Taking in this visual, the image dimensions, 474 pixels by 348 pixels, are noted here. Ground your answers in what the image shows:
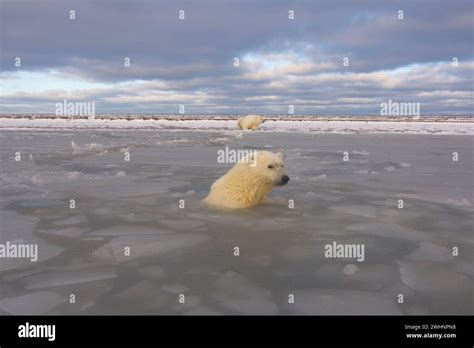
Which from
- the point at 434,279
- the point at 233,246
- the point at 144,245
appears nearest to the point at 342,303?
the point at 434,279

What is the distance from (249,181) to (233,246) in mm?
2237

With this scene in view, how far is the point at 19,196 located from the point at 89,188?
128 centimetres

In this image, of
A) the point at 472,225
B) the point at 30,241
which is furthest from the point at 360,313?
the point at 30,241

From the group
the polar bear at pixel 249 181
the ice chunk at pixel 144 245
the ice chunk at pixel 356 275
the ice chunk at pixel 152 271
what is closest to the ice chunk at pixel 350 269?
the ice chunk at pixel 356 275

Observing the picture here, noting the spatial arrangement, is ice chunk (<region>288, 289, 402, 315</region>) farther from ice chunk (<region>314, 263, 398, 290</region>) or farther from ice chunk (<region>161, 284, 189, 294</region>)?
ice chunk (<region>161, 284, 189, 294</region>)

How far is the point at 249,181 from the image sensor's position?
6.83 meters

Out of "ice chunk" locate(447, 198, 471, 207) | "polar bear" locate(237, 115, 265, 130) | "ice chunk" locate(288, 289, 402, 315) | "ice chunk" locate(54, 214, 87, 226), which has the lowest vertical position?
"ice chunk" locate(288, 289, 402, 315)

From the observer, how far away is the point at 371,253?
14.9 ft

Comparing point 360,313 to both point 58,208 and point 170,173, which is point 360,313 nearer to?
point 58,208

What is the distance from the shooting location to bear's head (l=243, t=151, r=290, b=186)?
6703mm

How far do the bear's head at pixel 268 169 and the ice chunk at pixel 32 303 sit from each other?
3957 mm

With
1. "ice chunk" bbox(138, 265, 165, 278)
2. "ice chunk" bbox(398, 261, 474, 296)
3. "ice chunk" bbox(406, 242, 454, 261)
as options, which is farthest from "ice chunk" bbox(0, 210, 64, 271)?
"ice chunk" bbox(406, 242, 454, 261)

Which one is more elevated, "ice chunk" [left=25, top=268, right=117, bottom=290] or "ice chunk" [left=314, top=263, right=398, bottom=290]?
"ice chunk" [left=25, top=268, right=117, bottom=290]

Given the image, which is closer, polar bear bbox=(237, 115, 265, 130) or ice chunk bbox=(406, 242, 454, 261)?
A: ice chunk bbox=(406, 242, 454, 261)
